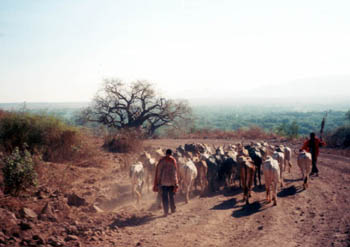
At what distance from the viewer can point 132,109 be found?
2889cm

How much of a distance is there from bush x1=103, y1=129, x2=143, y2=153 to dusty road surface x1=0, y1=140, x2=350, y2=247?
24.5 ft

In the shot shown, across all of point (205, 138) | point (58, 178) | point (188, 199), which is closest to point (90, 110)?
point (205, 138)

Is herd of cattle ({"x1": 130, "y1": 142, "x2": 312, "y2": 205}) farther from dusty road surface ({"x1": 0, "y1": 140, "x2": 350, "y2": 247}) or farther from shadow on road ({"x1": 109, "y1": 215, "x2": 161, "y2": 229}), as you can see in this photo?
shadow on road ({"x1": 109, "y1": 215, "x2": 161, "y2": 229})

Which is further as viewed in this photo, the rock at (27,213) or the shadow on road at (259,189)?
the shadow on road at (259,189)

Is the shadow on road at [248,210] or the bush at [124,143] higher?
the bush at [124,143]

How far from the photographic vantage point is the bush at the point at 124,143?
1830cm

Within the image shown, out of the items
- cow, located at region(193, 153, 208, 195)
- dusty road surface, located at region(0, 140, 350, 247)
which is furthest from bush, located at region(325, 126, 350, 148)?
cow, located at region(193, 153, 208, 195)

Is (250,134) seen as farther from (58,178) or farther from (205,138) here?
(58,178)

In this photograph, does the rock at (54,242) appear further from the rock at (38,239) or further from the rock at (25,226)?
the rock at (25,226)

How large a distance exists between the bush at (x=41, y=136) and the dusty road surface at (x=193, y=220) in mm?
3087

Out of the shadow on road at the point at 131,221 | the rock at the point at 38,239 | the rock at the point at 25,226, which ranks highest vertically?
the rock at the point at 25,226

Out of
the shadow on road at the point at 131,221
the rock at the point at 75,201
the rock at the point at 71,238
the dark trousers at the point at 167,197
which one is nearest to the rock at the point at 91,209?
the rock at the point at 75,201

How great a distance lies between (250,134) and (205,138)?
13.2 ft

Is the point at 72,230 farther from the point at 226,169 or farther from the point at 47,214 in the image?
the point at 226,169
